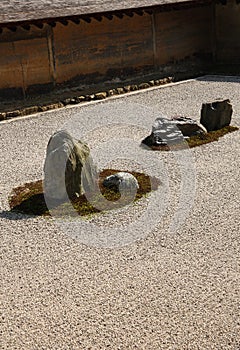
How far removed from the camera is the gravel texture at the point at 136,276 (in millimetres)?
6270

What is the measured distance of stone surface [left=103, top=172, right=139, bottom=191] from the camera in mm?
10188

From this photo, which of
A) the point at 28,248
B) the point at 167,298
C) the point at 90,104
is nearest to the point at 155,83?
the point at 90,104

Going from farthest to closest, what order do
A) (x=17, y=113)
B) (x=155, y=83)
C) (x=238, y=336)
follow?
(x=155, y=83)
(x=17, y=113)
(x=238, y=336)

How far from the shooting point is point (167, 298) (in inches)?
272

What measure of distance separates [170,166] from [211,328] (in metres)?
5.61

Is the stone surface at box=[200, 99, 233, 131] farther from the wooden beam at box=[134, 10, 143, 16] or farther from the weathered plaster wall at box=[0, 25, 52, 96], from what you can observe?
the wooden beam at box=[134, 10, 143, 16]

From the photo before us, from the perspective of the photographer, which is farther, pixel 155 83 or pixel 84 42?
pixel 155 83

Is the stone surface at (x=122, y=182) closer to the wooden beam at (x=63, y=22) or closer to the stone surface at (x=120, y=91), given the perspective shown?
the wooden beam at (x=63, y=22)

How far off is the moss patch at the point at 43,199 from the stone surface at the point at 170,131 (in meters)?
1.97

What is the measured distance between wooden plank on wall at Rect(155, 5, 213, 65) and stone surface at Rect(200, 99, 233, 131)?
7361 mm

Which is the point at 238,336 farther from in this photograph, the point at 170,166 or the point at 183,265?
the point at 170,166

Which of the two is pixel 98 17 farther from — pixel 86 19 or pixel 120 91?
pixel 120 91

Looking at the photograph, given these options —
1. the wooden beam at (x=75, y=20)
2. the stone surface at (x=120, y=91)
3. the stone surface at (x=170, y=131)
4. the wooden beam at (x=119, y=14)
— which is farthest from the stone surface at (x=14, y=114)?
the stone surface at (x=170, y=131)

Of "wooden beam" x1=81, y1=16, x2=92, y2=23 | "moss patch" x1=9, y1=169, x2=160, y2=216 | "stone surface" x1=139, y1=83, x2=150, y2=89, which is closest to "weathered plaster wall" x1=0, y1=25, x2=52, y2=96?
"wooden beam" x1=81, y1=16, x2=92, y2=23
